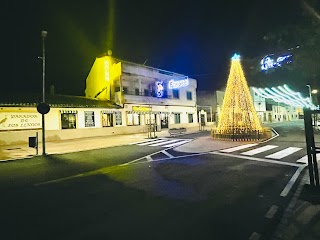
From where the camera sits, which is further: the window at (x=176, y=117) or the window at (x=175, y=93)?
the window at (x=175, y=93)

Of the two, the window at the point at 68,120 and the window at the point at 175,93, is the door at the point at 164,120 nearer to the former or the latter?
the window at the point at 175,93

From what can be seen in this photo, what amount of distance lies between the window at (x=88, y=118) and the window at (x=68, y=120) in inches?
46.0

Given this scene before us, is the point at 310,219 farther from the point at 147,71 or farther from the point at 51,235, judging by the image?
the point at 147,71

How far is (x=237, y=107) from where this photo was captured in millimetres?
17984

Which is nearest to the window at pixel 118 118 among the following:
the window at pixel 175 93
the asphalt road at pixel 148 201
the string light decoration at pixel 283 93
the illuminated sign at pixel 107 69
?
the illuminated sign at pixel 107 69

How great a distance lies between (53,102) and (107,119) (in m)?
6.51

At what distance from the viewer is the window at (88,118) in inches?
961

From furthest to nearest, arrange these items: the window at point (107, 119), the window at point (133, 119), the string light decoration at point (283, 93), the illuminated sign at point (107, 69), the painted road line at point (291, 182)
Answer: the window at point (133, 119) < the illuminated sign at point (107, 69) < the window at point (107, 119) < the string light decoration at point (283, 93) < the painted road line at point (291, 182)

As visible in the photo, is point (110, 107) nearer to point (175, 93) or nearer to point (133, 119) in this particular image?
point (133, 119)

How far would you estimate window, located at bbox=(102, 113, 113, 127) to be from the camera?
85.6 feet

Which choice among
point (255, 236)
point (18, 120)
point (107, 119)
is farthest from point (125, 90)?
point (255, 236)

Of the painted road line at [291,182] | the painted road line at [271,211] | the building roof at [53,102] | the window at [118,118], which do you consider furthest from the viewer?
the window at [118,118]

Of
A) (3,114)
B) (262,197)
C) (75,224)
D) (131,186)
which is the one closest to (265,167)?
(262,197)

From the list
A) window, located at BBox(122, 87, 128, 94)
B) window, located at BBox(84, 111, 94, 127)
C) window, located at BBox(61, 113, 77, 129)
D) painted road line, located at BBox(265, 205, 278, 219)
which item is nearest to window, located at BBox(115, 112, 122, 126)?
window, located at BBox(122, 87, 128, 94)
